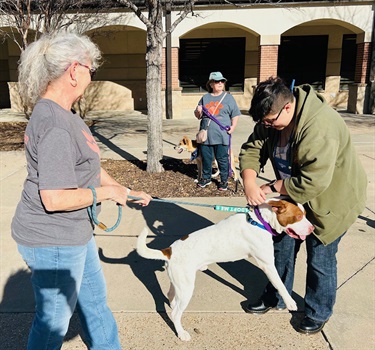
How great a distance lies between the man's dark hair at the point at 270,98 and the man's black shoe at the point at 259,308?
156 centimetres

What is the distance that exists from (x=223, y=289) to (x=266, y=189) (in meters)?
1.24

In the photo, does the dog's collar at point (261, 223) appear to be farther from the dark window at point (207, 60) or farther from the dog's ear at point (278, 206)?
the dark window at point (207, 60)

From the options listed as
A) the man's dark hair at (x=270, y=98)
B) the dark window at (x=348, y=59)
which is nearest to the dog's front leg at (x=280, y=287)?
the man's dark hair at (x=270, y=98)

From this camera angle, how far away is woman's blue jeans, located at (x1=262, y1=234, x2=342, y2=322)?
2.79 meters

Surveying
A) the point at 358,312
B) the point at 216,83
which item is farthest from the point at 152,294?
A: the point at 216,83

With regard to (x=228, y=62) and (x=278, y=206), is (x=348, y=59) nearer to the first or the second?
(x=228, y=62)

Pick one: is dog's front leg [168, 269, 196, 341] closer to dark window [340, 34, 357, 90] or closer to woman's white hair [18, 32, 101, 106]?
woman's white hair [18, 32, 101, 106]

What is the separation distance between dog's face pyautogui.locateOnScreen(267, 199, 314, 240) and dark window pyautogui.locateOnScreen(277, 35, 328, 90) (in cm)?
1626

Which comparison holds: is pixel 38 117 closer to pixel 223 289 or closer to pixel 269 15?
pixel 223 289

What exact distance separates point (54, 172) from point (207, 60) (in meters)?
16.9

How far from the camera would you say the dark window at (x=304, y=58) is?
17.8 metres

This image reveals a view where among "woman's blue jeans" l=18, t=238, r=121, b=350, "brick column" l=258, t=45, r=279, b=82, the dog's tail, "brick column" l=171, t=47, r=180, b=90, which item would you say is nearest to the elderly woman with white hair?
"woman's blue jeans" l=18, t=238, r=121, b=350

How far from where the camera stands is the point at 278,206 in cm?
263

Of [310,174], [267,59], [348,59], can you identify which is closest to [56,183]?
[310,174]
